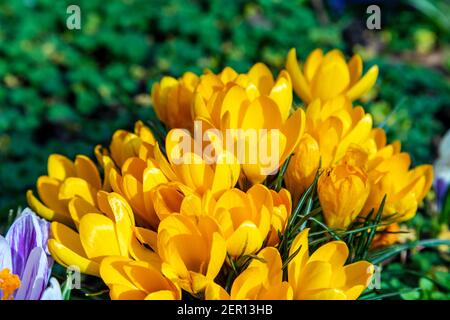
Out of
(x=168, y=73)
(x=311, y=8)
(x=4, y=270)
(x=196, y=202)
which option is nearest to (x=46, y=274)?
(x=4, y=270)

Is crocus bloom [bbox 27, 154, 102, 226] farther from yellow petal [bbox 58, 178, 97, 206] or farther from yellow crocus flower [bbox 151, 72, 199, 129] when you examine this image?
yellow crocus flower [bbox 151, 72, 199, 129]

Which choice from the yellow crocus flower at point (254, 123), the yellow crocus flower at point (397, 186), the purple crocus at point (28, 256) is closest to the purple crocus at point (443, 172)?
the yellow crocus flower at point (397, 186)

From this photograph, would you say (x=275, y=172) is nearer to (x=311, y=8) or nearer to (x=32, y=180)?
(x=32, y=180)

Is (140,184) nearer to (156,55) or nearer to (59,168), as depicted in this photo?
(59,168)

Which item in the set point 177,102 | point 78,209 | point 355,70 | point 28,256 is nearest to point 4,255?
point 28,256

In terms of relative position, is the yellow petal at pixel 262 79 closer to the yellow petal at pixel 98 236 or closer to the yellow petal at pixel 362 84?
the yellow petal at pixel 362 84

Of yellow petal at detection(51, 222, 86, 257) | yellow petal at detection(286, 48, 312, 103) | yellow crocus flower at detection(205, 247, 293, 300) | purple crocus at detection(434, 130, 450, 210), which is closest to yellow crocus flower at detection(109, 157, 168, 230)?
yellow petal at detection(51, 222, 86, 257)
